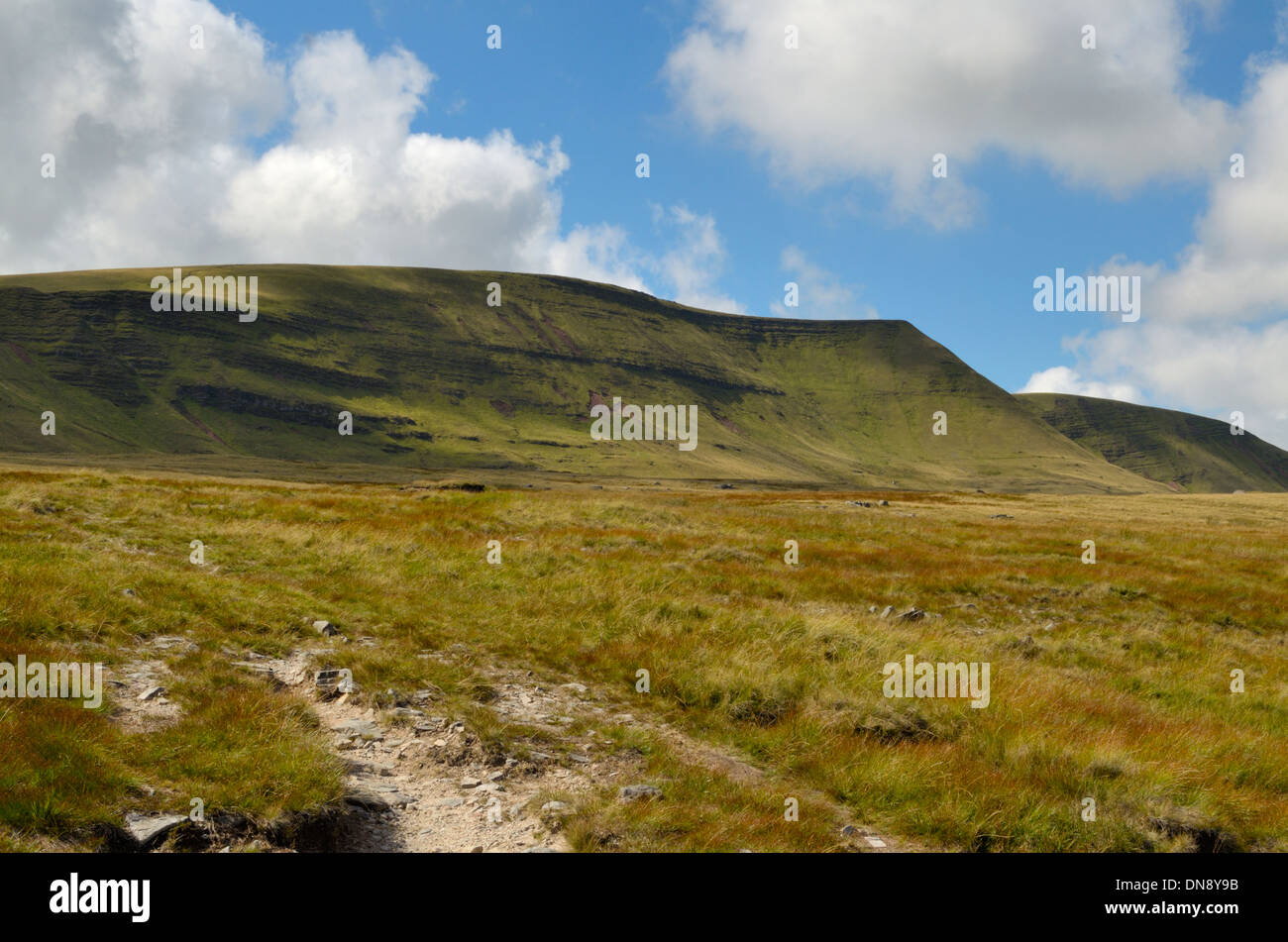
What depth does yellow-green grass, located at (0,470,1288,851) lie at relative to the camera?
22.6 feet

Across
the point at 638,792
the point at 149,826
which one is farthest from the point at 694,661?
the point at 149,826

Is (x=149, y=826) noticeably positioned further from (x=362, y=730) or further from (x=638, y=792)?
(x=638, y=792)

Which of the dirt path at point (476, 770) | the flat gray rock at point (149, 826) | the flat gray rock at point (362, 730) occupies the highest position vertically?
the flat gray rock at point (149, 826)

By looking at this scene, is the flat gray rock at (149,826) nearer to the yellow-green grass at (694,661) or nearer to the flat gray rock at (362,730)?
the yellow-green grass at (694,661)

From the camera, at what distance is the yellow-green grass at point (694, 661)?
6.90m

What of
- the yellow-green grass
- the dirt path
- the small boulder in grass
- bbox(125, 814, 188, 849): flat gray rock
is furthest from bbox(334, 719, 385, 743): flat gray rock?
the small boulder in grass

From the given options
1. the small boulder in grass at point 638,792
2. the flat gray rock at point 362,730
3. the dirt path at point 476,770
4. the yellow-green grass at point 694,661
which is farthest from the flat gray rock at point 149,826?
the small boulder in grass at point 638,792

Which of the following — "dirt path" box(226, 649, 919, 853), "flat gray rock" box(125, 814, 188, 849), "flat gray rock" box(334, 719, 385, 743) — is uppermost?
"flat gray rock" box(125, 814, 188, 849)

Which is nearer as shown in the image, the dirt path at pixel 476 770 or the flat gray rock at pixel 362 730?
the dirt path at pixel 476 770

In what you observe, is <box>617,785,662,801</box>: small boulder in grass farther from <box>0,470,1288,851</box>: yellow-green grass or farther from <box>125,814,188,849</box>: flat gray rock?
<box>125,814,188,849</box>: flat gray rock

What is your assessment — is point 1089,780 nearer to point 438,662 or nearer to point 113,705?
point 438,662

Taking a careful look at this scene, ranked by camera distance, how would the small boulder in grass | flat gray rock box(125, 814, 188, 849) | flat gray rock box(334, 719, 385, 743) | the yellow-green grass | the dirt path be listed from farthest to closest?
flat gray rock box(334, 719, 385, 743)
the small boulder in grass
the yellow-green grass
the dirt path
flat gray rock box(125, 814, 188, 849)

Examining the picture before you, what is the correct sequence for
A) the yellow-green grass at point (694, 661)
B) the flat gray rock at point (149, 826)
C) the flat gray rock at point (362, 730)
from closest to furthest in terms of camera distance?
1. the flat gray rock at point (149, 826)
2. the yellow-green grass at point (694, 661)
3. the flat gray rock at point (362, 730)
